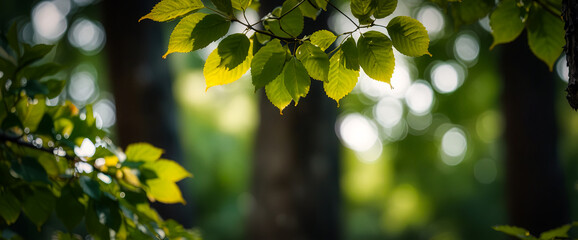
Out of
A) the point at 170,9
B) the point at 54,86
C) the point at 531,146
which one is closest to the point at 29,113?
the point at 54,86

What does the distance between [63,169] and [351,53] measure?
2.80 feet

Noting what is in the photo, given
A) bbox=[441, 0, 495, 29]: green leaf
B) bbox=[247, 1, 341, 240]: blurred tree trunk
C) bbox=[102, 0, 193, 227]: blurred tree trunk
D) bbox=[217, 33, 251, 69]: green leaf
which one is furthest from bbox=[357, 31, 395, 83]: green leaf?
bbox=[102, 0, 193, 227]: blurred tree trunk

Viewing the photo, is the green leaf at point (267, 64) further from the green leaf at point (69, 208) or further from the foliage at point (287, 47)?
the green leaf at point (69, 208)

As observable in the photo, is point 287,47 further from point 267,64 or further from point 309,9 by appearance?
point 309,9

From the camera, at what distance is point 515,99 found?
179 inches

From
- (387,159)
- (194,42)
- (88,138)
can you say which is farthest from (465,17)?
(387,159)

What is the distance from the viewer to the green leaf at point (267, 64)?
788 millimetres

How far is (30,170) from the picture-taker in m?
0.96

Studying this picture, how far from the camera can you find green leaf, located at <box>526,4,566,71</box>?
1062 millimetres

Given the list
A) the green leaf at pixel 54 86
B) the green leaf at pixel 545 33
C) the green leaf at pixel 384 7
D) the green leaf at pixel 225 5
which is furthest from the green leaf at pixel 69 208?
the green leaf at pixel 545 33

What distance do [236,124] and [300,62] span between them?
1080 centimetres

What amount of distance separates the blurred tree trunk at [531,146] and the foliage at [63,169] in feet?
13.8

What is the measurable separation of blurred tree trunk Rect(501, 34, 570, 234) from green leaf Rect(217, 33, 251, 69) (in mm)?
4406

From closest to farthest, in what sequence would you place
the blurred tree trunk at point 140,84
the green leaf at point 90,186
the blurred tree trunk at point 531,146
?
the green leaf at point 90,186 < the blurred tree trunk at point 140,84 < the blurred tree trunk at point 531,146
